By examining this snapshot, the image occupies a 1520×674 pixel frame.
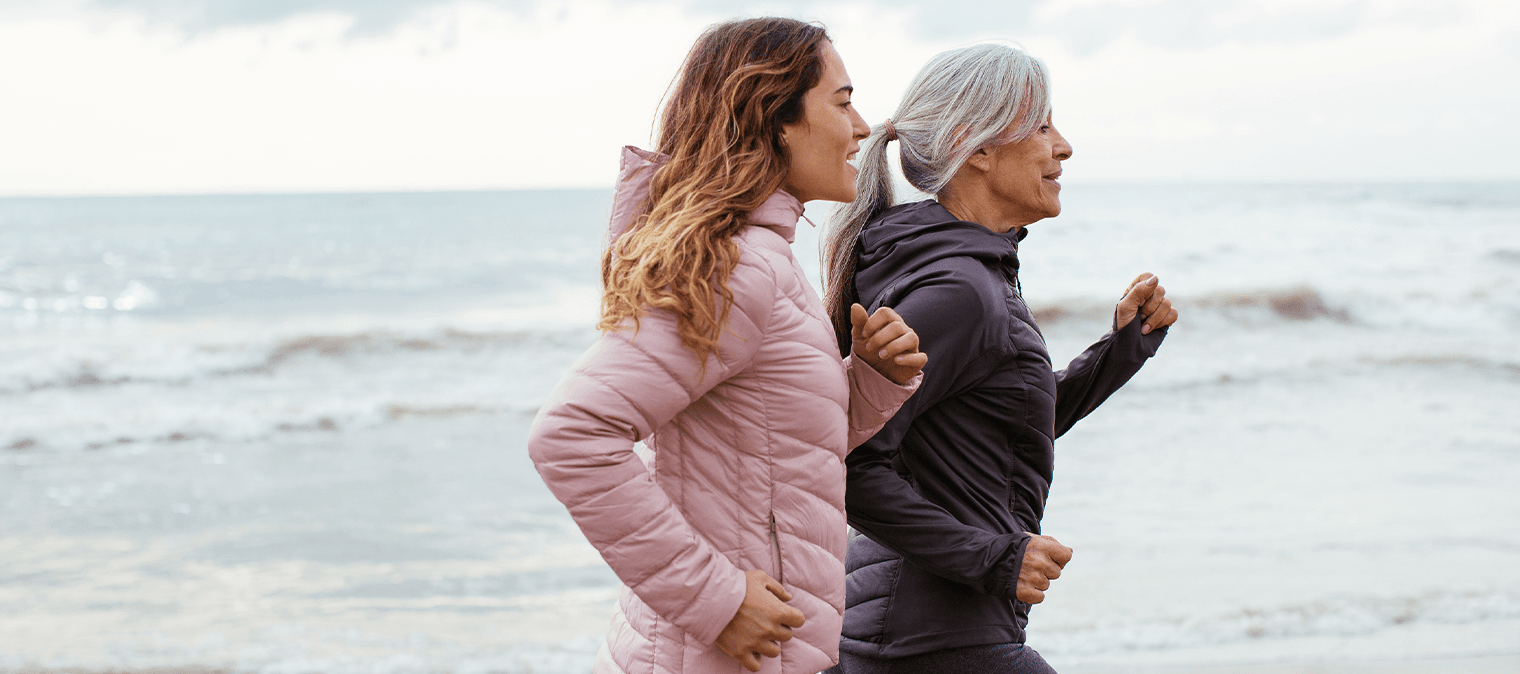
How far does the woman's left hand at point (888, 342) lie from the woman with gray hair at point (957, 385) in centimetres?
17

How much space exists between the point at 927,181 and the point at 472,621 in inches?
132

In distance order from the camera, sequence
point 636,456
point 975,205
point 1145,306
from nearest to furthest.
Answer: point 636,456 → point 975,205 → point 1145,306

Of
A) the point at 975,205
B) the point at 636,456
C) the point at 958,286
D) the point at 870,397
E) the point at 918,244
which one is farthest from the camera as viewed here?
the point at 975,205

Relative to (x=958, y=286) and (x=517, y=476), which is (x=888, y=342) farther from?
(x=517, y=476)

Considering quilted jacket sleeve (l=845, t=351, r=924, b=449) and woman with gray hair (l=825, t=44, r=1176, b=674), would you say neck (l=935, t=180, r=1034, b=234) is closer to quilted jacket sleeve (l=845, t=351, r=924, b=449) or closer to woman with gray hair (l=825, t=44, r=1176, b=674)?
woman with gray hair (l=825, t=44, r=1176, b=674)

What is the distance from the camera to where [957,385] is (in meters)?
1.69

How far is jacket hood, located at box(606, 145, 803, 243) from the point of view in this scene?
4.67 ft

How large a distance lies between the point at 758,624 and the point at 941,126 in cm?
93

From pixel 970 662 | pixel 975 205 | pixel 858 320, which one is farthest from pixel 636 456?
pixel 975 205

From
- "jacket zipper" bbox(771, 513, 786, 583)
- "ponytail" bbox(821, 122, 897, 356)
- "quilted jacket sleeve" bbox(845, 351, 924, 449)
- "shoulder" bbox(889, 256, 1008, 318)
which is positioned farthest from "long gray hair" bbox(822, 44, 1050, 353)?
"jacket zipper" bbox(771, 513, 786, 583)

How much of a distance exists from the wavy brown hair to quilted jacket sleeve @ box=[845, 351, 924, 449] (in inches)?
11.5

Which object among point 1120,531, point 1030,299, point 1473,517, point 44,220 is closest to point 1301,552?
→ point 1120,531

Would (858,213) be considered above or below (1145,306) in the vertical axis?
above

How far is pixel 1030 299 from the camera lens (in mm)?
15414
